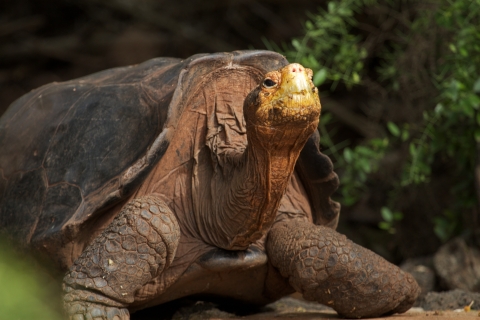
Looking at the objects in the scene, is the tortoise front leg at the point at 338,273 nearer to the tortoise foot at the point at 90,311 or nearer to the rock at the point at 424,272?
the tortoise foot at the point at 90,311

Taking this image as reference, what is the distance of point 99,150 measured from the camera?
11.5 feet

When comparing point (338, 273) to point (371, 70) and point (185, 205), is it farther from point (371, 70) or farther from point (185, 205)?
point (371, 70)

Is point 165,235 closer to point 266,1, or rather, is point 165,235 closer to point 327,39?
point 327,39

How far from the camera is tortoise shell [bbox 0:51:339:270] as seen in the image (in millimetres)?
3295

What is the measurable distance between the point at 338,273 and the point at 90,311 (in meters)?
1.10

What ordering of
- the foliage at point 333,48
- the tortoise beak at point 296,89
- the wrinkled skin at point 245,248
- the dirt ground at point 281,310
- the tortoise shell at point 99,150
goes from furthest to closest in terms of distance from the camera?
the foliage at point 333,48 < the dirt ground at point 281,310 < the tortoise shell at point 99,150 < the wrinkled skin at point 245,248 < the tortoise beak at point 296,89

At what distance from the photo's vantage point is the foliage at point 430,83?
5.00 m

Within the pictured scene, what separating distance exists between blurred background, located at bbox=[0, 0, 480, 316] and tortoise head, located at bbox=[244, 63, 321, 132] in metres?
2.46

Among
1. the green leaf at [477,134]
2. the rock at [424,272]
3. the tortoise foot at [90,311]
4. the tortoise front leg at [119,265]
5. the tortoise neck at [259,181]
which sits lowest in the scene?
the rock at [424,272]

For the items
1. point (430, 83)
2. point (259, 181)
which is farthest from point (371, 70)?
point (259, 181)

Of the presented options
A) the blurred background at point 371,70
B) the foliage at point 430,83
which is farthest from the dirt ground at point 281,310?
the foliage at point 430,83

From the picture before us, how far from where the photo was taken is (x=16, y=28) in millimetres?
9336

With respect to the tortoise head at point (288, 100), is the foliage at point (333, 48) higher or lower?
lower

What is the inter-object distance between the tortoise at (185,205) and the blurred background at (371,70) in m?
1.63
